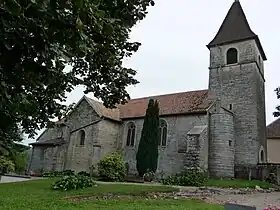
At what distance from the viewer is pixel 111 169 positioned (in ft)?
76.7

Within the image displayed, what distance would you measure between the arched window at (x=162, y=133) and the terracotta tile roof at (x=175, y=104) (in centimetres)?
90

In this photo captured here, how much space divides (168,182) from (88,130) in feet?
34.6

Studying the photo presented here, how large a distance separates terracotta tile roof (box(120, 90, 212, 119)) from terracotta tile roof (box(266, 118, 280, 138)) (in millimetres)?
15696

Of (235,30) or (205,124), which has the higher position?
(235,30)

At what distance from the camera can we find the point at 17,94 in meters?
2.89

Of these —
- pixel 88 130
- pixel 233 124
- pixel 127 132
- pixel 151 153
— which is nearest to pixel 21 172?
pixel 88 130

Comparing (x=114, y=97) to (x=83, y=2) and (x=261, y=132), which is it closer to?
(x=83, y=2)

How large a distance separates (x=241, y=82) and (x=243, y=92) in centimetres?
96

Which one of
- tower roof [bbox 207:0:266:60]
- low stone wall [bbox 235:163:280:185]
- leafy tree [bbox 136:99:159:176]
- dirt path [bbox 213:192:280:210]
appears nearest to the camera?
dirt path [bbox 213:192:280:210]

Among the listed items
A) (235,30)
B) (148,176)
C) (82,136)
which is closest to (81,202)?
(148,176)

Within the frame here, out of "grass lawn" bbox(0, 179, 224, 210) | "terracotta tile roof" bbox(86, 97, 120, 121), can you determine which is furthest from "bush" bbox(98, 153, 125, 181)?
"grass lawn" bbox(0, 179, 224, 210)

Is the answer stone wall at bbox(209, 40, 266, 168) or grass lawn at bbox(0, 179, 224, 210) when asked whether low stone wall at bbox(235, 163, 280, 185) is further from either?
grass lawn at bbox(0, 179, 224, 210)

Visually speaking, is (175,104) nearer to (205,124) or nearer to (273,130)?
(205,124)

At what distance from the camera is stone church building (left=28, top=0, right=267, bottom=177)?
25.1m
